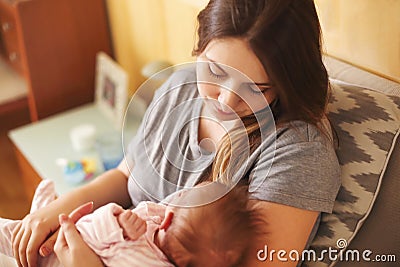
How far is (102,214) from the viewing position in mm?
1166

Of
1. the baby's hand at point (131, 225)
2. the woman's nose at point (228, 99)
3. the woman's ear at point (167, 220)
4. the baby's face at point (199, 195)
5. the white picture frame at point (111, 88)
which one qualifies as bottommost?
the white picture frame at point (111, 88)

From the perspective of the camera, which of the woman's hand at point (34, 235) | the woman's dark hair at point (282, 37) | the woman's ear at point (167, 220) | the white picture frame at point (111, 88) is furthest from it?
the white picture frame at point (111, 88)

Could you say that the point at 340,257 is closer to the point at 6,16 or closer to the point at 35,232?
the point at 35,232

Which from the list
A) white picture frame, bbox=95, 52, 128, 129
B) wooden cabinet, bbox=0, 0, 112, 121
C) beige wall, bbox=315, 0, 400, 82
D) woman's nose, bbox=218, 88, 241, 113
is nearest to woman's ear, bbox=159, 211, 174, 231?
woman's nose, bbox=218, 88, 241, 113

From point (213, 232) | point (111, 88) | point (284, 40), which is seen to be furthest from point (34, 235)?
point (111, 88)

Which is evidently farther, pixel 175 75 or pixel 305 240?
pixel 175 75

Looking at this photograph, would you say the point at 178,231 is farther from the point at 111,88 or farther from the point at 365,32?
the point at 111,88

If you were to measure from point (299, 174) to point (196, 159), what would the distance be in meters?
0.25

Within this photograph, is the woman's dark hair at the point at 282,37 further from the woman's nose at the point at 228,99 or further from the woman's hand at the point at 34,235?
the woman's hand at the point at 34,235

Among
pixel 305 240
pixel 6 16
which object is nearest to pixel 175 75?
pixel 305 240

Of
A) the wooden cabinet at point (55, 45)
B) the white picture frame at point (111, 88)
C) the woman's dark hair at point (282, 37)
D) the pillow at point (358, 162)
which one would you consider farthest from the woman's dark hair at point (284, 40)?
the wooden cabinet at point (55, 45)

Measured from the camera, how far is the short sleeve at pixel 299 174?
1.08 m

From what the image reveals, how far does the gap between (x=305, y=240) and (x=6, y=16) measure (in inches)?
68.8

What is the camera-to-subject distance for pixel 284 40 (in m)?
1.00
